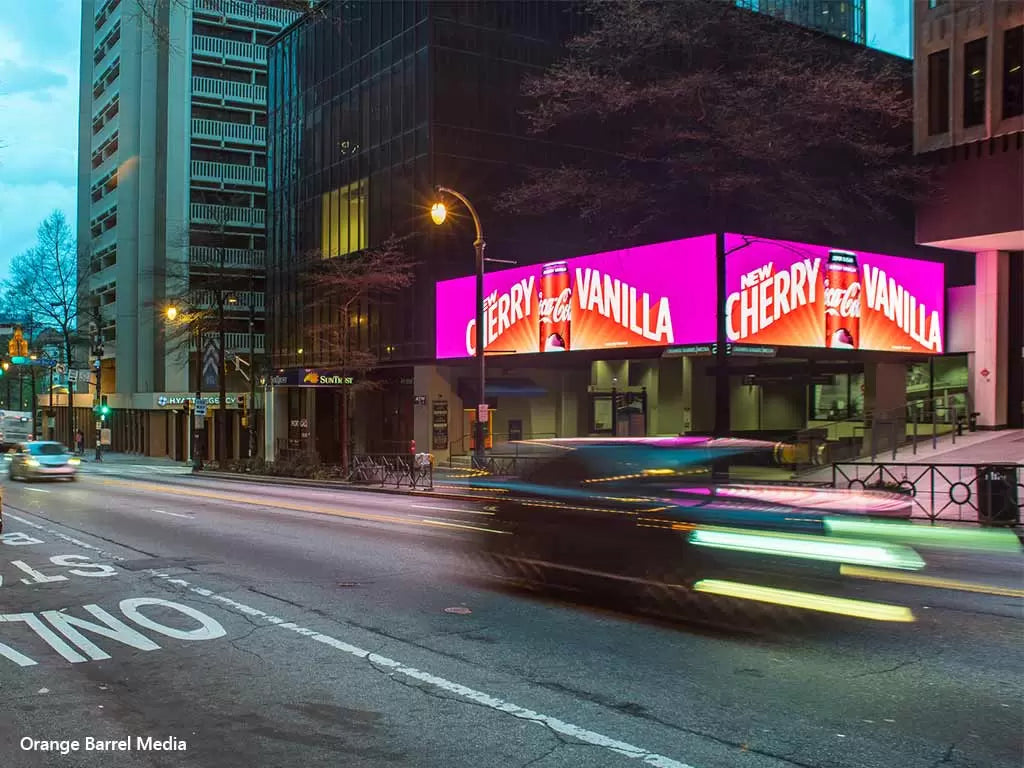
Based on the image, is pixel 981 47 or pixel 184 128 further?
pixel 184 128

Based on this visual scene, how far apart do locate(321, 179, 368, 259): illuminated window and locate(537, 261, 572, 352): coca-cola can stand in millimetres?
13384

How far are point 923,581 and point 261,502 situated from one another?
15.9 metres

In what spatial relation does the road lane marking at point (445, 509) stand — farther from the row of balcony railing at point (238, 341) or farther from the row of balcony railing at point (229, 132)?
the row of balcony railing at point (229, 132)

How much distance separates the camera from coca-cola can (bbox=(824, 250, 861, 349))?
26.3m

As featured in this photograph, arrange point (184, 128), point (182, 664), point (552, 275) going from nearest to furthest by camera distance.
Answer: point (182, 664) < point (552, 275) < point (184, 128)

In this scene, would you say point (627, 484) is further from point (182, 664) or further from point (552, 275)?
point (552, 275)

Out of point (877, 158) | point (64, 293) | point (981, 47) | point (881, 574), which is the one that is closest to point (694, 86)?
point (877, 158)

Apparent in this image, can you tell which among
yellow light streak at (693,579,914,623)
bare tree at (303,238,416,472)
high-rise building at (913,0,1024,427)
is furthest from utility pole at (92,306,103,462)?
yellow light streak at (693,579,914,623)

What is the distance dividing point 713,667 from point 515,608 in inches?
103

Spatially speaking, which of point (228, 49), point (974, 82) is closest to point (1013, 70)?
point (974, 82)

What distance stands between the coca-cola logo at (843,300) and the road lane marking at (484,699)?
22202 millimetres

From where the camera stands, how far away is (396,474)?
2767cm

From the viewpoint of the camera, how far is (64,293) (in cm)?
6119

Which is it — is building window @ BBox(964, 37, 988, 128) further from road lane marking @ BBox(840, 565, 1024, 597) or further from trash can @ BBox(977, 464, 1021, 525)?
road lane marking @ BBox(840, 565, 1024, 597)
